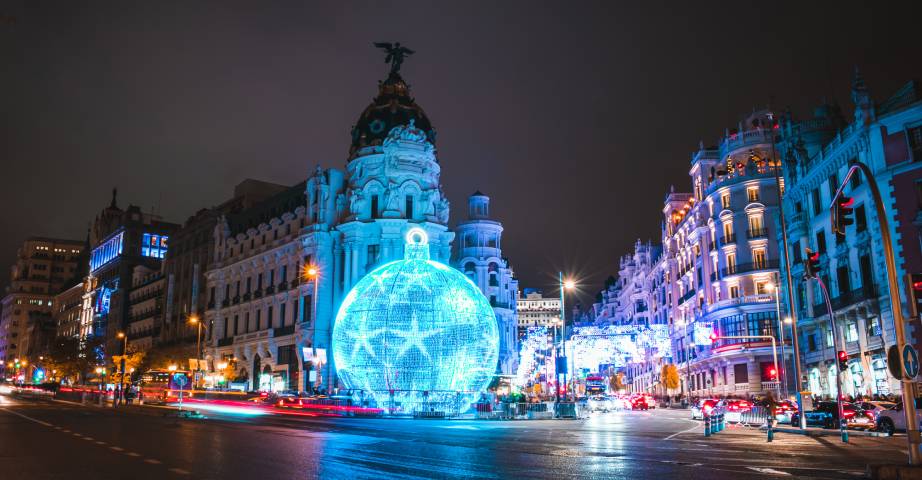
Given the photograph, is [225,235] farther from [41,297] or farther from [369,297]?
[41,297]

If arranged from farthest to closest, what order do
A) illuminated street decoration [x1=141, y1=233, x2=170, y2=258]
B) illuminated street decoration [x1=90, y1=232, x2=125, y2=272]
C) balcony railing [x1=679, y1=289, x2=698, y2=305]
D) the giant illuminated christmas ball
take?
illuminated street decoration [x1=90, y1=232, x2=125, y2=272] → illuminated street decoration [x1=141, y1=233, x2=170, y2=258] → balcony railing [x1=679, y1=289, x2=698, y2=305] → the giant illuminated christmas ball

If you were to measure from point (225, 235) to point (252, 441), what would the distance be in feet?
212

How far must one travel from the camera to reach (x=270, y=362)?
68.6 meters

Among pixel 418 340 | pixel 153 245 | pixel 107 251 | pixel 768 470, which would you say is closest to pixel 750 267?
pixel 418 340

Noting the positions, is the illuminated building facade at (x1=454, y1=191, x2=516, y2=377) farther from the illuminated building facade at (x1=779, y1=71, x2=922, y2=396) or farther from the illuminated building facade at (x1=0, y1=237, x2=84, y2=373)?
the illuminated building facade at (x1=0, y1=237, x2=84, y2=373)

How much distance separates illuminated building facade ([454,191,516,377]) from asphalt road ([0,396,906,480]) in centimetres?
6760

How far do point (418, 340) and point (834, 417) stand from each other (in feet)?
70.1

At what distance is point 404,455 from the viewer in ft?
54.3

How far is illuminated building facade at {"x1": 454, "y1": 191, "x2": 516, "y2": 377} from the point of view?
302 feet

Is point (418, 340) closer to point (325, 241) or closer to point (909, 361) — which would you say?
point (325, 241)

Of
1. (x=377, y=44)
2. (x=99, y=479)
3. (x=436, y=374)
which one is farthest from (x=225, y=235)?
(x=99, y=479)

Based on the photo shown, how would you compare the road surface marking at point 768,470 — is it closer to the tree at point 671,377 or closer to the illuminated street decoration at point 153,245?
the tree at point 671,377

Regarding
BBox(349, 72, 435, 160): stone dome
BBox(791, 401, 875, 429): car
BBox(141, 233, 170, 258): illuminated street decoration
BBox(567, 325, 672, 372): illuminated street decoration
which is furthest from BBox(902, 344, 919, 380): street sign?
BBox(141, 233, 170, 258): illuminated street decoration

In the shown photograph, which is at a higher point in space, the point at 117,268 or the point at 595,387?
the point at 117,268
